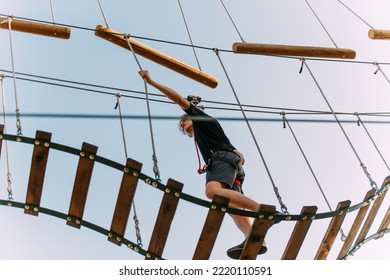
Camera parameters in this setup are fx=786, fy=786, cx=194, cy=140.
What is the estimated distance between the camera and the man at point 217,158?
5.02 metres

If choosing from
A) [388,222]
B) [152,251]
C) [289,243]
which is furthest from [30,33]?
[388,222]

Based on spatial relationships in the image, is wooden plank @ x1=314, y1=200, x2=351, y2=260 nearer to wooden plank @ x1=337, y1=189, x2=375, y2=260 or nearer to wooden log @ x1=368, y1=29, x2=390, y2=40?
wooden plank @ x1=337, y1=189, x2=375, y2=260

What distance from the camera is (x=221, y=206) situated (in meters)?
4.68

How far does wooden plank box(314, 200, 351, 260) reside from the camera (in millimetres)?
4977

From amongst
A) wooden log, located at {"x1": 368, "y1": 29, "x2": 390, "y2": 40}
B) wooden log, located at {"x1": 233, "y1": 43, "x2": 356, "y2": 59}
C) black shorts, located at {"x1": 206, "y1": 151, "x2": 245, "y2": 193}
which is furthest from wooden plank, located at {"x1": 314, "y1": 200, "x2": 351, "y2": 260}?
wooden log, located at {"x1": 368, "y1": 29, "x2": 390, "y2": 40}

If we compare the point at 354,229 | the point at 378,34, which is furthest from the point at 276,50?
the point at 354,229

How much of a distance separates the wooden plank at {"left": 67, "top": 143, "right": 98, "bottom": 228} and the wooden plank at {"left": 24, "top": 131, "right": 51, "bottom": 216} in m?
0.21

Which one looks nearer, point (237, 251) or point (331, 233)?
point (237, 251)

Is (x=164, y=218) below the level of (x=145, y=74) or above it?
below

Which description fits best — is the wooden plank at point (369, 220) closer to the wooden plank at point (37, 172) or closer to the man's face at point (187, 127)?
the man's face at point (187, 127)

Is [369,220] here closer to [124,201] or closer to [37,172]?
[124,201]

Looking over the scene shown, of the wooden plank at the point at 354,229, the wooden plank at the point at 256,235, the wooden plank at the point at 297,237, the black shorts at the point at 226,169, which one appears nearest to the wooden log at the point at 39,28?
the black shorts at the point at 226,169

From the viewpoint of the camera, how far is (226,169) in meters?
5.35

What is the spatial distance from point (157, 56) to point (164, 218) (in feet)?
6.36
